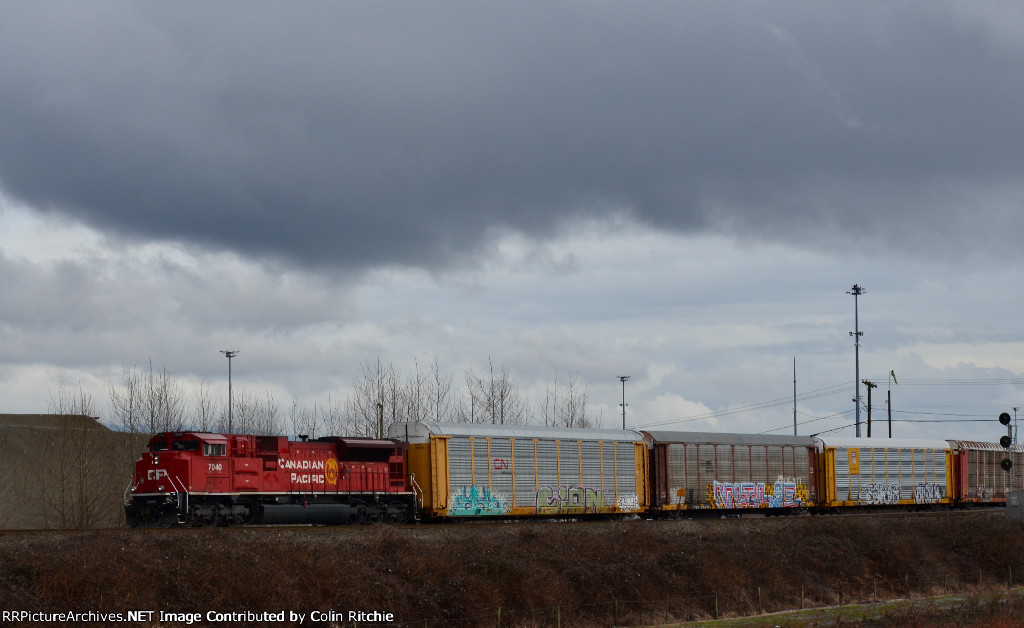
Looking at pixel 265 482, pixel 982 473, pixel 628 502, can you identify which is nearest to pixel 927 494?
pixel 982 473

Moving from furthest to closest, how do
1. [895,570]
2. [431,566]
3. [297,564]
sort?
1. [895,570]
2. [431,566]
3. [297,564]

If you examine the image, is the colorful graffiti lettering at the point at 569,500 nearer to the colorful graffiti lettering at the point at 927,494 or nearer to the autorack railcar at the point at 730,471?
the autorack railcar at the point at 730,471

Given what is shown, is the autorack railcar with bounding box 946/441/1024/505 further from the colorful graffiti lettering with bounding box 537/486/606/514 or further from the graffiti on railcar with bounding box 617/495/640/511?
the colorful graffiti lettering with bounding box 537/486/606/514

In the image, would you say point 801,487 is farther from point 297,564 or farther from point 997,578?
point 297,564

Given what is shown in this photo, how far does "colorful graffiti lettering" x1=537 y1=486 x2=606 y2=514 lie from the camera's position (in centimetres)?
3834

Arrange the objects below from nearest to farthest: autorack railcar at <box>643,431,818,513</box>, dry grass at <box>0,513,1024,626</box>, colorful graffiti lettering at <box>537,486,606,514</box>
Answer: dry grass at <box>0,513,1024,626</box> → colorful graffiti lettering at <box>537,486,606,514</box> → autorack railcar at <box>643,431,818,513</box>

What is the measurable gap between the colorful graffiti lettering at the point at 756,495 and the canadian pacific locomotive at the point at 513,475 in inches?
2.5

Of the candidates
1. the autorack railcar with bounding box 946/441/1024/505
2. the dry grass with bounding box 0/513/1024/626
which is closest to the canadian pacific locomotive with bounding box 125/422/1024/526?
the autorack railcar with bounding box 946/441/1024/505

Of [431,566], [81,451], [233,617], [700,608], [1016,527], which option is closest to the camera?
[233,617]

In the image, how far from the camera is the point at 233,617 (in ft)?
77.9

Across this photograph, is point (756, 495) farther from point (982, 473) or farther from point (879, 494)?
point (982, 473)

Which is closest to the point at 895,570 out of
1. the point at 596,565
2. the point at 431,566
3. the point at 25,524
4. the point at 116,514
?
the point at 596,565

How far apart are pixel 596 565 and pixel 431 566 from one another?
5.93 m

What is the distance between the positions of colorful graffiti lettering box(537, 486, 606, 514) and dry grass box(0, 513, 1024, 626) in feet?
10.3
